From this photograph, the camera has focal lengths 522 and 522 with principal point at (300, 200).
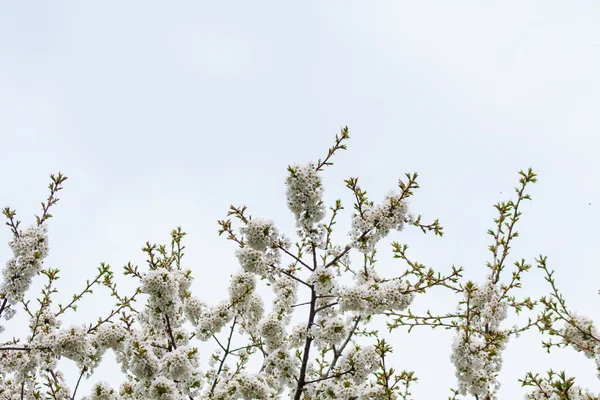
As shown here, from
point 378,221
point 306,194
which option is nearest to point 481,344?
point 378,221

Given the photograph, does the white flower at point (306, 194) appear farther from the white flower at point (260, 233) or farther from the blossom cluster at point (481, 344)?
the blossom cluster at point (481, 344)

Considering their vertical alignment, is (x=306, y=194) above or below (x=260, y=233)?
above

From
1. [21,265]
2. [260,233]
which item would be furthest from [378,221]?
[21,265]

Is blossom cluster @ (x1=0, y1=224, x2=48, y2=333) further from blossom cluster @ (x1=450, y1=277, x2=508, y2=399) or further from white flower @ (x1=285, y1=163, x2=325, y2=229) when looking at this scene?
blossom cluster @ (x1=450, y1=277, x2=508, y2=399)

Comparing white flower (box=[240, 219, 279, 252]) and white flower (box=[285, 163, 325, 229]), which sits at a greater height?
white flower (box=[285, 163, 325, 229])

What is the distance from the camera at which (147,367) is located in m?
6.68

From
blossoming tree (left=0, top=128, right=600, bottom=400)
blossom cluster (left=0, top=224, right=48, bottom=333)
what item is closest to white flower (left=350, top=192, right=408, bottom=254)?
blossoming tree (left=0, top=128, right=600, bottom=400)

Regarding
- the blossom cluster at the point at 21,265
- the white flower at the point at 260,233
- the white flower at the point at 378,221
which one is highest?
the white flower at the point at 378,221

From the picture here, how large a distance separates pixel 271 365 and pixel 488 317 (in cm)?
316

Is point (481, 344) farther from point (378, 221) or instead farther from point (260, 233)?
point (260, 233)

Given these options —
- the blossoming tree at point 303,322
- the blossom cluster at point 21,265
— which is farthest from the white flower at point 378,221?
the blossom cluster at point 21,265

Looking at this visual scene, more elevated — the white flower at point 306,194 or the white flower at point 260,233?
the white flower at point 306,194

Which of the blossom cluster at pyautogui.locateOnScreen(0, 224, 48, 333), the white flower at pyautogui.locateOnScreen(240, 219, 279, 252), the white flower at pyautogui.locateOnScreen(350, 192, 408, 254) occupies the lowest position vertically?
the blossom cluster at pyautogui.locateOnScreen(0, 224, 48, 333)

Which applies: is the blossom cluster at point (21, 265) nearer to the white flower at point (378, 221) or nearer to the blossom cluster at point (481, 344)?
the white flower at point (378, 221)
